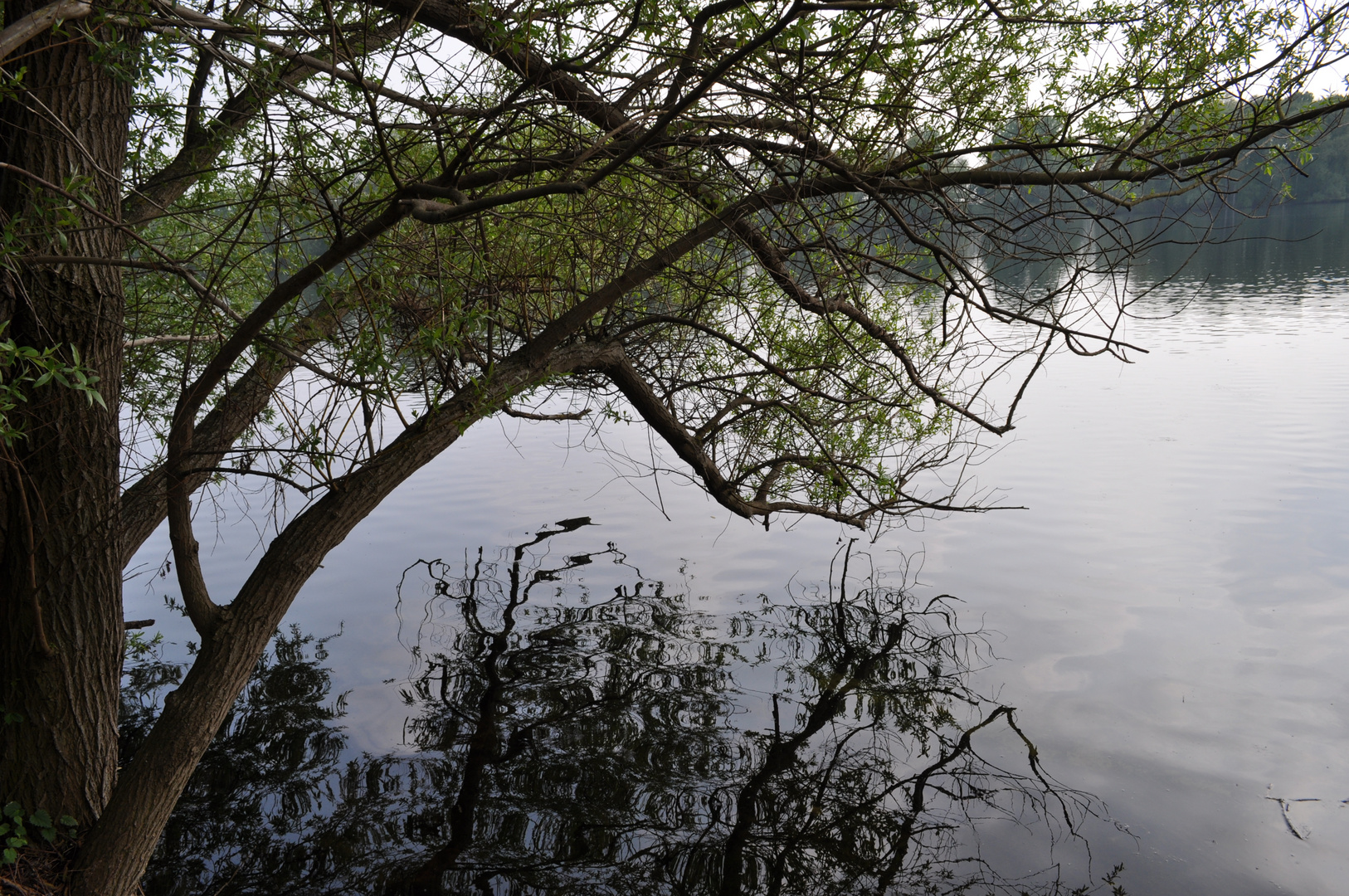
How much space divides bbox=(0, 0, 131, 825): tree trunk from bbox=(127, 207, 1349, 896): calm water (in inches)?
70.9

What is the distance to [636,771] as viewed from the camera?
6.51 metres

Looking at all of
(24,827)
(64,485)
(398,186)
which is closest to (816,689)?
(24,827)

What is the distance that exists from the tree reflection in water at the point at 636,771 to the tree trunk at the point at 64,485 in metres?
1.78

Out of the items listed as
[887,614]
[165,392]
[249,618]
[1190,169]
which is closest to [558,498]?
[887,614]

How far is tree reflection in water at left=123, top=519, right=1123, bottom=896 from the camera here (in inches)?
216

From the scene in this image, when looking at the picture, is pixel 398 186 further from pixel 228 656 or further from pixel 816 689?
pixel 816 689

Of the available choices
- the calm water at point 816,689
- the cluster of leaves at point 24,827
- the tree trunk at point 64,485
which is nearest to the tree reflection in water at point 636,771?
the calm water at point 816,689

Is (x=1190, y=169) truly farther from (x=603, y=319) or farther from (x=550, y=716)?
(x=550, y=716)

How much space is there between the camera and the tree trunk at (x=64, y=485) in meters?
3.76

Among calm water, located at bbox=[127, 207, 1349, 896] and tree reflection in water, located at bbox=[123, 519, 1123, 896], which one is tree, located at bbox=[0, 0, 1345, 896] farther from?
tree reflection in water, located at bbox=[123, 519, 1123, 896]

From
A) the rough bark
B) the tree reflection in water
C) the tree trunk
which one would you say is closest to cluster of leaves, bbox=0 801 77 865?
the tree trunk

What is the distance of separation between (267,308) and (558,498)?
34.4ft

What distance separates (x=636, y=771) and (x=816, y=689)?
2.03 metres

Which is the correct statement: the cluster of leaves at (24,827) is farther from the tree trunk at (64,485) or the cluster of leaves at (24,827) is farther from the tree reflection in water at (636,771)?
the tree reflection in water at (636,771)
